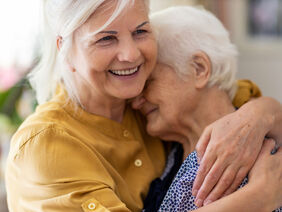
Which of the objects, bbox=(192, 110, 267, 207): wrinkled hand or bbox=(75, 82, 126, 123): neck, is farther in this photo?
bbox=(75, 82, 126, 123): neck

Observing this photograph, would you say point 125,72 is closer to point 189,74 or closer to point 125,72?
point 125,72

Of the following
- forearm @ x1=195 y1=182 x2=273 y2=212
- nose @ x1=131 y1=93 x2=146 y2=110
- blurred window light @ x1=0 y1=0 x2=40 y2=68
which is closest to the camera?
forearm @ x1=195 y1=182 x2=273 y2=212

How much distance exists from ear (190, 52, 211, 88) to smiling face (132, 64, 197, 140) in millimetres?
26

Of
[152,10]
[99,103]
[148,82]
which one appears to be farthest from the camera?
[152,10]

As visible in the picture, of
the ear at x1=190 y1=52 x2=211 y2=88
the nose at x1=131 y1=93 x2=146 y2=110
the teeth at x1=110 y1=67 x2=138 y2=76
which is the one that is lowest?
the nose at x1=131 y1=93 x2=146 y2=110

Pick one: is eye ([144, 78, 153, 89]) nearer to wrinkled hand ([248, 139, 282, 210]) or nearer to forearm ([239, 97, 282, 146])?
forearm ([239, 97, 282, 146])

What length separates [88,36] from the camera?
145 centimetres

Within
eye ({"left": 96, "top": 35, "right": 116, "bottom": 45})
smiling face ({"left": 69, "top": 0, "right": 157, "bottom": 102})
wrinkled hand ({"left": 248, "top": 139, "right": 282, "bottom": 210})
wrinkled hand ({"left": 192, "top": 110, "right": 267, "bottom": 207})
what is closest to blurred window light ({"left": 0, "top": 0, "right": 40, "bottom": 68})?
smiling face ({"left": 69, "top": 0, "right": 157, "bottom": 102})

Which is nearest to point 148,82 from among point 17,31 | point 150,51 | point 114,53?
point 150,51

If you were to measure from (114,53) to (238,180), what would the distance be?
0.60m

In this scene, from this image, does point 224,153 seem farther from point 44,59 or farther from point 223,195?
point 44,59

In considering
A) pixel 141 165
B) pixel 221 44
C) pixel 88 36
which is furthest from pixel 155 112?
pixel 88 36

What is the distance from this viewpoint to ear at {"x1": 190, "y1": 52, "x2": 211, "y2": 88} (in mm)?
1686

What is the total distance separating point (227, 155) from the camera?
55.5 inches
